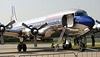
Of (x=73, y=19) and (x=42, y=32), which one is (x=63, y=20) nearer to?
(x=73, y=19)

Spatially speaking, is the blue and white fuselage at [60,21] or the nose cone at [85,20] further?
the blue and white fuselage at [60,21]

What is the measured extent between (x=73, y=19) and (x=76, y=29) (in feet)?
3.63

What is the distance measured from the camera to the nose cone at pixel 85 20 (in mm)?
15817

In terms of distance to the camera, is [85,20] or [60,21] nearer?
[85,20]

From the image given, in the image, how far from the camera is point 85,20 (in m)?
16.0

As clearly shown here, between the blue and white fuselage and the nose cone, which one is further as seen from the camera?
the blue and white fuselage

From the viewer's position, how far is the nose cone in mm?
15817

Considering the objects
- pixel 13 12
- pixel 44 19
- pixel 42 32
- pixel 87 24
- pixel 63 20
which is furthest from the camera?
pixel 13 12

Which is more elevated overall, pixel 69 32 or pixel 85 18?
pixel 85 18

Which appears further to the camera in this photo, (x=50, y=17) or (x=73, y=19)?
(x=50, y=17)

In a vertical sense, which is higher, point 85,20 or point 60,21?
point 85,20

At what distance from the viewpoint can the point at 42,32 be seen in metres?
19.3

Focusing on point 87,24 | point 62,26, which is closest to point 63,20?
point 62,26

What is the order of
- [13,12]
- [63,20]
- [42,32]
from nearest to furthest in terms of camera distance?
[63,20]
[42,32]
[13,12]
